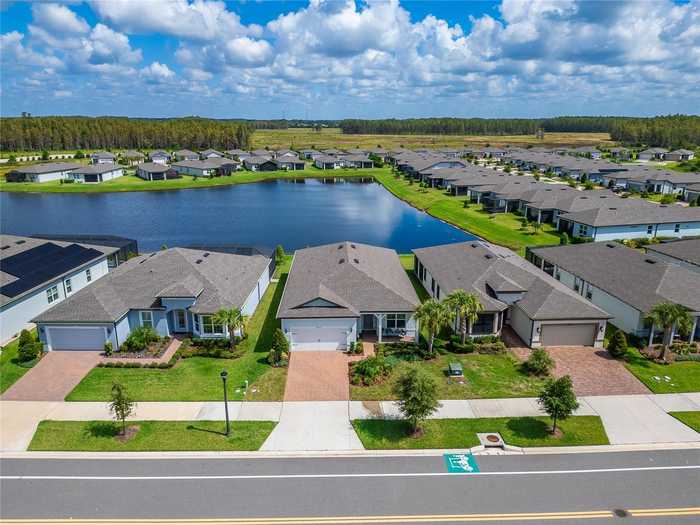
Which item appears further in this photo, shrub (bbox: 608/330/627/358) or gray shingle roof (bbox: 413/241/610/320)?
gray shingle roof (bbox: 413/241/610/320)

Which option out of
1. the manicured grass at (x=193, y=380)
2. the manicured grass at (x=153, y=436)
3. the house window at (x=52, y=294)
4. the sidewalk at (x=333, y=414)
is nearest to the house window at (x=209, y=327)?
the manicured grass at (x=193, y=380)

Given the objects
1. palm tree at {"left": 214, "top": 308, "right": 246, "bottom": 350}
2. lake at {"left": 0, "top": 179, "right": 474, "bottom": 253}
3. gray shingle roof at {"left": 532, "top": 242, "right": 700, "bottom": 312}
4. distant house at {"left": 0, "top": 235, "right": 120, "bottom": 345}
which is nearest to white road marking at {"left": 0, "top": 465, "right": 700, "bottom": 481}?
palm tree at {"left": 214, "top": 308, "right": 246, "bottom": 350}

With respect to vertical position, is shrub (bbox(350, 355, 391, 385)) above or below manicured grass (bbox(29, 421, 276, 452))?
above

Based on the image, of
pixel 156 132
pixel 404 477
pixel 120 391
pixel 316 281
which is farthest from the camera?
pixel 156 132

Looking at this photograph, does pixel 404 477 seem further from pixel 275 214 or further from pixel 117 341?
pixel 275 214

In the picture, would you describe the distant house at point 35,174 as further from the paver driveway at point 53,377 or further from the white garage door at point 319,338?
the white garage door at point 319,338

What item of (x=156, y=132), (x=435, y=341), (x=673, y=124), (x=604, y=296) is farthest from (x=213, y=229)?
(x=673, y=124)

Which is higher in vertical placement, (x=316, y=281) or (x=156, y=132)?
(x=156, y=132)

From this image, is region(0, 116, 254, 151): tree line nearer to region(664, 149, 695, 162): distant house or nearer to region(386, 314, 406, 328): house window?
region(664, 149, 695, 162): distant house
